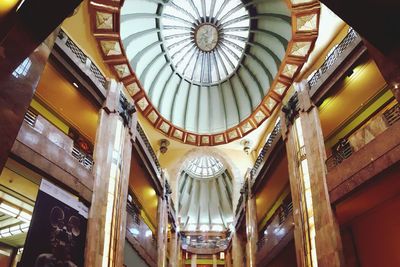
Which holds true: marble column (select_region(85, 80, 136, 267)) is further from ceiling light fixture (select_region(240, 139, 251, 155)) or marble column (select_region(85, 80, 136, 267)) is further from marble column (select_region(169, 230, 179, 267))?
marble column (select_region(169, 230, 179, 267))

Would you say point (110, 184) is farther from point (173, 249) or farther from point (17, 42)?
point (173, 249)

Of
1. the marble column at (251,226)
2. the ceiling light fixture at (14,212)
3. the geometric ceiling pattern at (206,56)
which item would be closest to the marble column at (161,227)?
the marble column at (251,226)

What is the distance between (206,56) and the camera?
71.4 feet

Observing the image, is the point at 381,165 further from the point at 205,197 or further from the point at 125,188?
the point at 205,197

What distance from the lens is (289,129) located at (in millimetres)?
12492

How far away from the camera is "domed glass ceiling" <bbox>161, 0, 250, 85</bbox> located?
62.2ft

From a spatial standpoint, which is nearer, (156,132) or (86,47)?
(86,47)

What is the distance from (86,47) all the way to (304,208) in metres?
10.2

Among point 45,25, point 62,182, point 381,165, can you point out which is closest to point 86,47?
point 62,182

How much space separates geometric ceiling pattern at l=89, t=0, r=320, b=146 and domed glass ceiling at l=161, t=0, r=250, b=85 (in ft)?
0.18

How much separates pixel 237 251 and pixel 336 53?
14.3 m

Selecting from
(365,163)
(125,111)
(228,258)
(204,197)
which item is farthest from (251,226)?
(204,197)

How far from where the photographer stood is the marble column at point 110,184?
9.43 meters

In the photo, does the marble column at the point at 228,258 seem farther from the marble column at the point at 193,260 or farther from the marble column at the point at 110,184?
the marble column at the point at 110,184
